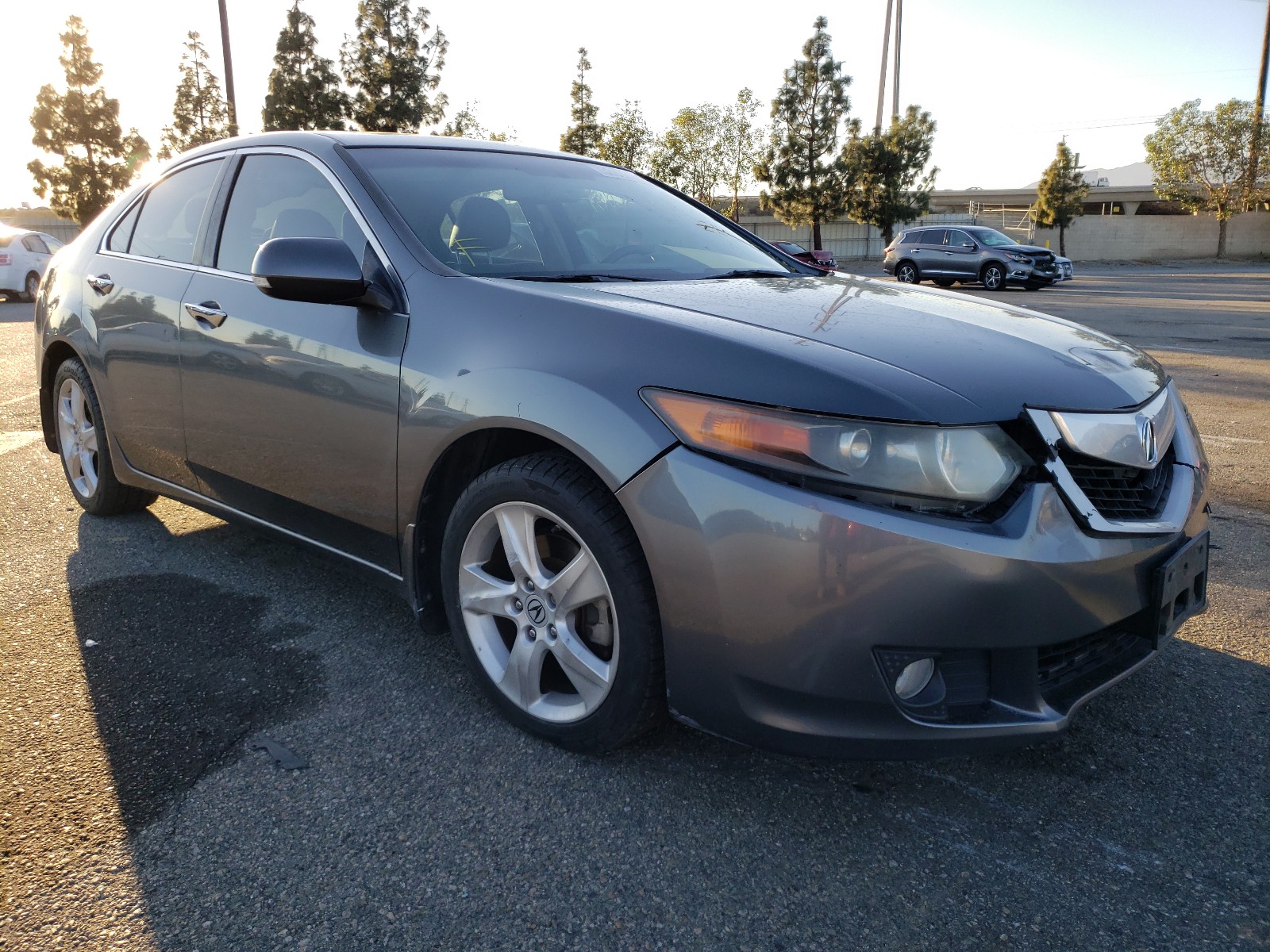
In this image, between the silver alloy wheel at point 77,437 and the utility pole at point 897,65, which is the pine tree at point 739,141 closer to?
the utility pole at point 897,65

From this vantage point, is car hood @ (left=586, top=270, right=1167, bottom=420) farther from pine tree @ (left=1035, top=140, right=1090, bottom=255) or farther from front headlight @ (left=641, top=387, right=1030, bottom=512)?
pine tree @ (left=1035, top=140, right=1090, bottom=255)

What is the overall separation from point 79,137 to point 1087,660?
1841 inches

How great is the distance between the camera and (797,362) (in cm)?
195

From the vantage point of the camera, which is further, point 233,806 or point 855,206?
point 855,206

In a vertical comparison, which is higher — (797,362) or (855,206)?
(855,206)

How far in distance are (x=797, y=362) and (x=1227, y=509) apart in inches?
134

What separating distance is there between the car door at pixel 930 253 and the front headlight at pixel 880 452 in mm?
24422

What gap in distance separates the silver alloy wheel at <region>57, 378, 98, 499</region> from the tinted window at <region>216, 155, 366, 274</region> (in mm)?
1279

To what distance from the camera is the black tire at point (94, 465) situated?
3921 mm

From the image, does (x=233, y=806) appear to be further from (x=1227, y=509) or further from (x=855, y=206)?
(x=855, y=206)

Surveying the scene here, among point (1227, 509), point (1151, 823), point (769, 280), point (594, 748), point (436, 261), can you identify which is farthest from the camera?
point (1227, 509)

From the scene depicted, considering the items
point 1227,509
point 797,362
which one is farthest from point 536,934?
point 1227,509

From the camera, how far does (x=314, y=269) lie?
252 cm

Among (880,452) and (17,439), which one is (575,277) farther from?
(17,439)
